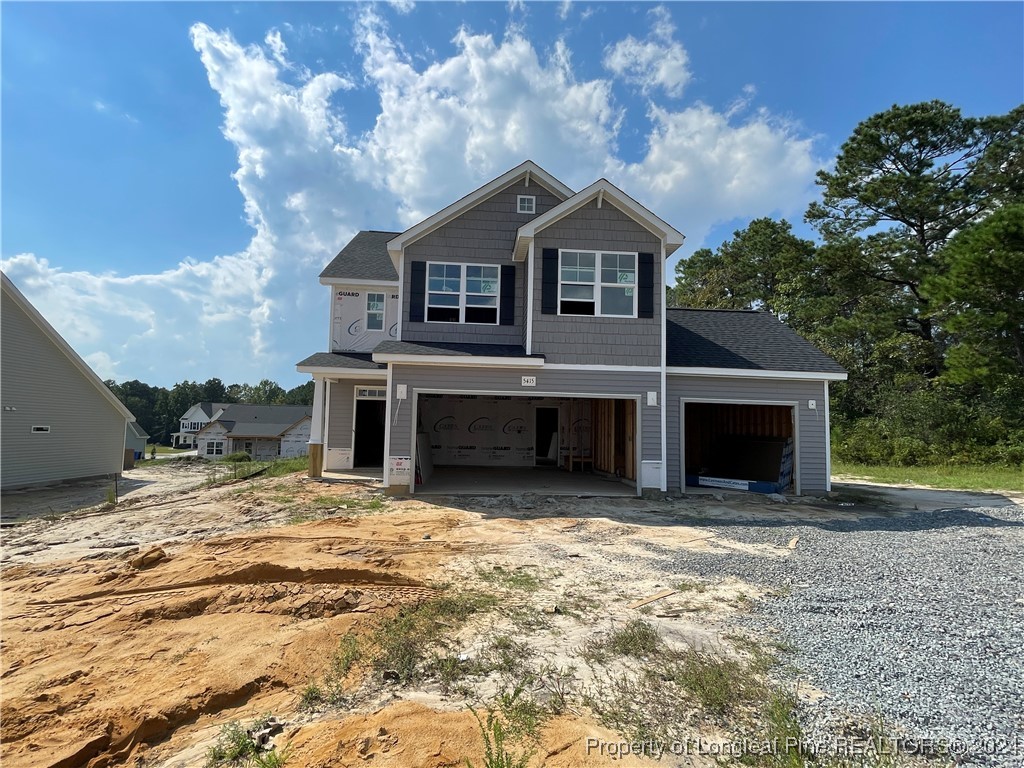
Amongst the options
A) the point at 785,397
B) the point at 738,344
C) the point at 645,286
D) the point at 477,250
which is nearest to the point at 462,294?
the point at 477,250

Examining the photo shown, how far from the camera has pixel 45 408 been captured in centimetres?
1570

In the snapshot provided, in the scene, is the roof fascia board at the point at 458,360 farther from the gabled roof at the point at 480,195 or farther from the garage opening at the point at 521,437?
the garage opening at the point at 521,437

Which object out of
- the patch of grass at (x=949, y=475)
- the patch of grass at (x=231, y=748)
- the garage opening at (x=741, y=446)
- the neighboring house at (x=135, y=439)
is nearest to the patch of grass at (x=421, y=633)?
the patch of grass at (x=231, y=748)

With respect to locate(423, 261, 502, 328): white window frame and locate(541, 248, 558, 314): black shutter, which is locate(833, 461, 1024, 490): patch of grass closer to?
locate(541, 248, 558, 314): black shutter

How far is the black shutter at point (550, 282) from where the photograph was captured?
11781 mm

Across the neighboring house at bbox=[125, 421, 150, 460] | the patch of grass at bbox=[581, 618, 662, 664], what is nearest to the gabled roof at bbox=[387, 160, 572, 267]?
the patch of grass at bbox=[581, 618, 662, 664]

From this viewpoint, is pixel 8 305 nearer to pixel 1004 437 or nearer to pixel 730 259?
pixel 1004 437

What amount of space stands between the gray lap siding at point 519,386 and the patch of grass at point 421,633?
653 cm

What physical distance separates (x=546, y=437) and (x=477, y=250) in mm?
8316

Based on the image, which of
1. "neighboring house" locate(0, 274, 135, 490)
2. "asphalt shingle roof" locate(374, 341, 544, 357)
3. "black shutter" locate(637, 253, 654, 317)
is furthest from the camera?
"neighboring house" locate(0, 274, 135, 490)

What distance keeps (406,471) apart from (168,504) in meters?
5.29

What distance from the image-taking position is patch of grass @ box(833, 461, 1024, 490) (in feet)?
46.5

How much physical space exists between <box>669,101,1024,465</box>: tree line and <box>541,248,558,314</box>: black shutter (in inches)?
648

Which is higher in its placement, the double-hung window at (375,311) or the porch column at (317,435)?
the double-hung window at (375,311)
